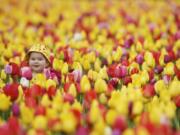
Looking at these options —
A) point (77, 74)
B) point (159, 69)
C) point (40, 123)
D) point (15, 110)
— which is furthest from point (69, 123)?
point (159, 69)

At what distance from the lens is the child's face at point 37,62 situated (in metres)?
5.26

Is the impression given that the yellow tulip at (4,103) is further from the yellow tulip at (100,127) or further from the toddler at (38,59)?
the toddler at (38,59)

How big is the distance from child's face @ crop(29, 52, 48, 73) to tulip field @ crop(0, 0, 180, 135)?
0.09 metres

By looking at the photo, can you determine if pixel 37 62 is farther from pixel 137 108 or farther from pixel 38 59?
pixel 137 108

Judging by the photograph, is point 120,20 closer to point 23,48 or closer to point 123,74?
point 23,48

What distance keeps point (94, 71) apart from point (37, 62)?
847mm

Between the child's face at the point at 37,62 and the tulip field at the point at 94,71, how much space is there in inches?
3.6

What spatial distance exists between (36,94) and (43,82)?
390 millimetres

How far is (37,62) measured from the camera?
525 centimetres

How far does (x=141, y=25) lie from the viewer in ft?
24.6

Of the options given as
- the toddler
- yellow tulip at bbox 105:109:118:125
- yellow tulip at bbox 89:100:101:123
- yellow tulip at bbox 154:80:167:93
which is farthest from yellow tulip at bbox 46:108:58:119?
the toddler

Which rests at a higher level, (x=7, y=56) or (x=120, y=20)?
(x=120, y=20)

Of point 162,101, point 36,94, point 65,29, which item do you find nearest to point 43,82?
point 36,94

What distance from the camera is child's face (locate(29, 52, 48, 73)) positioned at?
5258 mm
